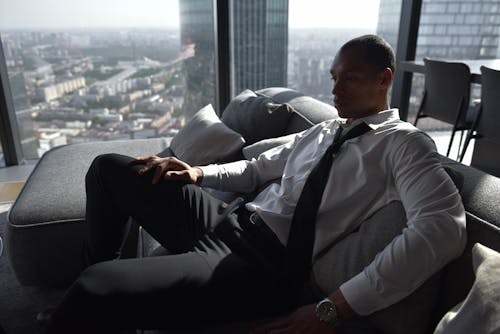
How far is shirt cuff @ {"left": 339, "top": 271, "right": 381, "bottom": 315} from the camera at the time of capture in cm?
91

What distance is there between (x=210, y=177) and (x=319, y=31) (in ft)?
6.79

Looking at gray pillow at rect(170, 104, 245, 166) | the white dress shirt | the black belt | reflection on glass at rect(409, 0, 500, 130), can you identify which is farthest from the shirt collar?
reflection on glass at rect(409, 0, 500, 130)

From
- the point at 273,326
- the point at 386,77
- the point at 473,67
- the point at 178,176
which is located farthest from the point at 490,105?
the point at 273,326

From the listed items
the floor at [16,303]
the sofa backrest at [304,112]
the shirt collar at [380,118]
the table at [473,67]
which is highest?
the shirt collar at [380,118]

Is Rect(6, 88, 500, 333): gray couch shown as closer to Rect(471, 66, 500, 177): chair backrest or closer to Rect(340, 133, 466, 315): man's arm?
Rect(340, 133, 466, 315): man's arm

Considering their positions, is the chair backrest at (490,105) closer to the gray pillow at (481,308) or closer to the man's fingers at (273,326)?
the gray pillow at (481,308)

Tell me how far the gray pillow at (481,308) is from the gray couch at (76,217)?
165 mm

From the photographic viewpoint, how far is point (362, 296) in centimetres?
92

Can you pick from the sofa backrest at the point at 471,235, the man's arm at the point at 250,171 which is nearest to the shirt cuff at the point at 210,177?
the man's arm at the point at 250,171

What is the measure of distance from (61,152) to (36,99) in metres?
1.14

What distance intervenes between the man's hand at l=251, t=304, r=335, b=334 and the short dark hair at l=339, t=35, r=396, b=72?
0.73 metres

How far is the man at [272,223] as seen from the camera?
2.99 ft

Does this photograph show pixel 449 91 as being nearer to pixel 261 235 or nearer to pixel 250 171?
pixel 250 171

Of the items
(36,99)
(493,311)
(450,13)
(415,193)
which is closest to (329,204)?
(415,193)
